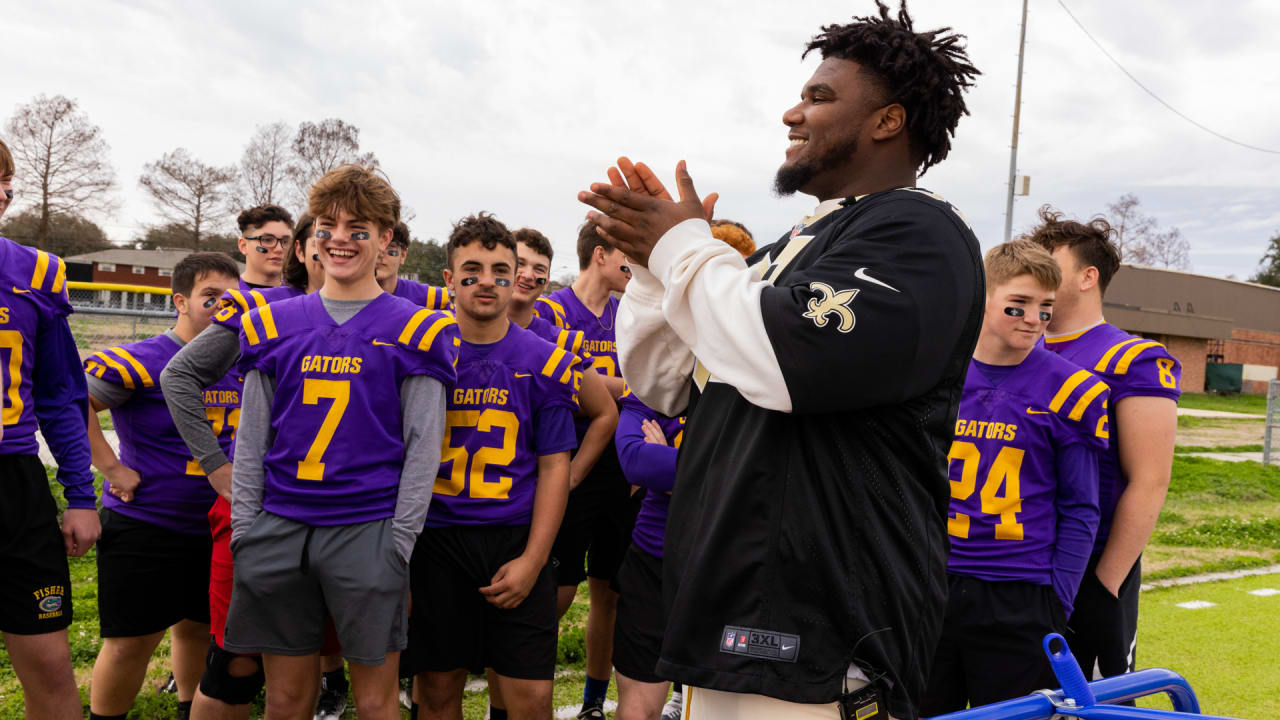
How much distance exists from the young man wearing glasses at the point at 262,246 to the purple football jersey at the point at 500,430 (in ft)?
5.84

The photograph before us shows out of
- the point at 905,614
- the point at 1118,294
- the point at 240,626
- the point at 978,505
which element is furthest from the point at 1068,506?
the point at 1118,294

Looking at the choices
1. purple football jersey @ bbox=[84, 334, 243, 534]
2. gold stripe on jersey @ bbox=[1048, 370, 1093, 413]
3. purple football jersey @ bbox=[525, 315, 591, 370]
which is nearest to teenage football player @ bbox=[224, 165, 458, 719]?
purple football jersey @ bbox=[84, 334, 243, 534]

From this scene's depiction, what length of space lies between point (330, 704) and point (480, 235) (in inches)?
91.5

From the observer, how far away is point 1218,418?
2641cm

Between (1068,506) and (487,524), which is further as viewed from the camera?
(487,524)

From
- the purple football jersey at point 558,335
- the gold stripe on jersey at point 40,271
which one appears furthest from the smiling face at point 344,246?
the purple football jersey at point 558,335

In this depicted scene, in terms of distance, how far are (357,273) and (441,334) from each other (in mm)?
365

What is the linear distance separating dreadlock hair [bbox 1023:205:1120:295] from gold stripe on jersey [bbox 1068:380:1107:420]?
61 cm

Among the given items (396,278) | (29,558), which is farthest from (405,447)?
(396,278)

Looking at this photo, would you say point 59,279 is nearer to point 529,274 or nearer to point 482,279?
point 482,279

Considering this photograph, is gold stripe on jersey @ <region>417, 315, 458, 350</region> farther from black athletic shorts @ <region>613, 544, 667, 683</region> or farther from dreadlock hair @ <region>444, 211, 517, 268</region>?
black athletic shorts @ <region>613, 544, 667, 683</region>

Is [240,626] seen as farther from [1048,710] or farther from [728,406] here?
[1048,710]

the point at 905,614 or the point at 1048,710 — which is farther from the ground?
the point at 905,614

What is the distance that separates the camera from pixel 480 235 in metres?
3.60
